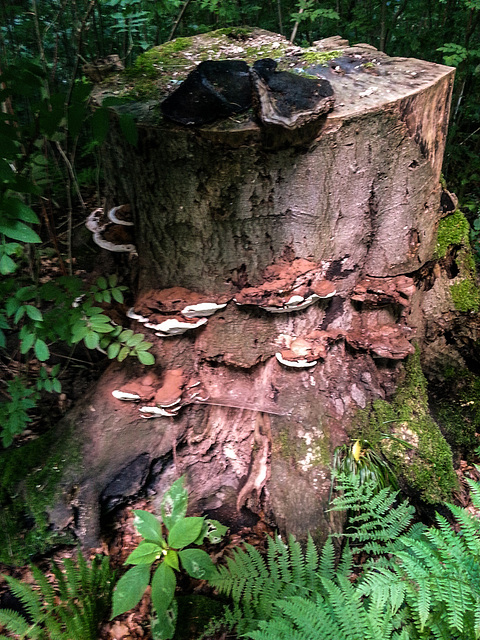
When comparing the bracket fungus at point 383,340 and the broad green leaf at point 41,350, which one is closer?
the broad green leaf at point 41,350

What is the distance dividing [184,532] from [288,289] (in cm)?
156

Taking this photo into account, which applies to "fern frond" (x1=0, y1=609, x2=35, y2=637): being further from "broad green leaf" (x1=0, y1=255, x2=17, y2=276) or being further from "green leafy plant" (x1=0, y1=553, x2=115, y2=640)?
"broad green leaf" (x1=0, y1=255, x2=17, y2=276)

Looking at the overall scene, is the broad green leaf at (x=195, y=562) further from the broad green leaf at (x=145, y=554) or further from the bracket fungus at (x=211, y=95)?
the bracket fungus at (x=211, y=95)

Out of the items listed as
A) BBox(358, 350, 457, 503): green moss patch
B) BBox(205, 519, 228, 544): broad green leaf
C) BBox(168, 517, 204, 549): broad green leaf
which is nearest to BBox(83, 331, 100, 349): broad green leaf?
BBox(168, 517, 204, 549): broad green leaf

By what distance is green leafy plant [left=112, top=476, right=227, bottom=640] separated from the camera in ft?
7.03

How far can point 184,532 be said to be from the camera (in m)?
2.24

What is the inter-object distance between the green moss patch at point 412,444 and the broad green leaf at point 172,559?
1569 millimetres

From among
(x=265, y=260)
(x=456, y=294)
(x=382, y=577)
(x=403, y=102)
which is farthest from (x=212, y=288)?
(x=456, y=294)

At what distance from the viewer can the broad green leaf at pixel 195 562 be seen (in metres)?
2.21

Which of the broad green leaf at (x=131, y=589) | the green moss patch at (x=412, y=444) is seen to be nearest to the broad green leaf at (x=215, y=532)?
the broad green leaf at (x=131, y=589)

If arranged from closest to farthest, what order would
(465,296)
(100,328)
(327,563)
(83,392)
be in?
1. (327,563)
2. (100,328)
3. (83,392)
4. (465,296)

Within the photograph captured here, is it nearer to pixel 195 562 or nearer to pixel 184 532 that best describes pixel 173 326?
pixel 184 532

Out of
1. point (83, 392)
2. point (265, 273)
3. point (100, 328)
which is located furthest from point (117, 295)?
point (83, 392)

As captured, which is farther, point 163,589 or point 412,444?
point 412,444
